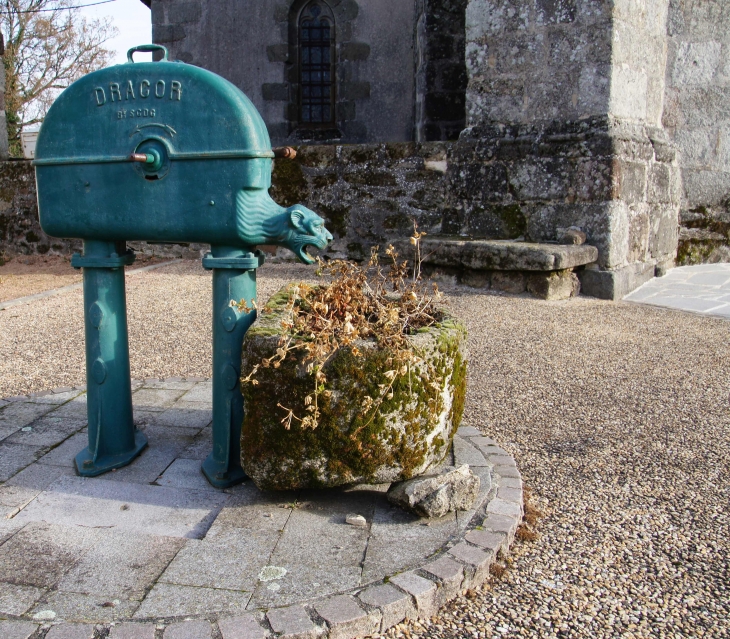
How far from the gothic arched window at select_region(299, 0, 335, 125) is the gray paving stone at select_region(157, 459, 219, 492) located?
9.69 metres

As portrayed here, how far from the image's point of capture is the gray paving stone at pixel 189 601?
1.95 m

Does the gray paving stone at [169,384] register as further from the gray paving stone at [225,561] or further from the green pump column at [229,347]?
the gray paving stone at [225,561]

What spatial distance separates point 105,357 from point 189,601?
3.88 ft

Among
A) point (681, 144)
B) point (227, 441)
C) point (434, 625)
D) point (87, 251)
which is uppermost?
point (681, 144)

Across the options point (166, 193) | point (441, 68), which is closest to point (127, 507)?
point (166, 193)

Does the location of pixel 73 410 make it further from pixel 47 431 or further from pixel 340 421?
pixel 340 421

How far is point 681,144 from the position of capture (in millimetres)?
8453

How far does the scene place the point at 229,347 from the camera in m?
2.68

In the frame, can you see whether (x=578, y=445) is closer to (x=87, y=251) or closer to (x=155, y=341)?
(x=87, y=251)

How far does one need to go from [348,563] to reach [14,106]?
74.4ft

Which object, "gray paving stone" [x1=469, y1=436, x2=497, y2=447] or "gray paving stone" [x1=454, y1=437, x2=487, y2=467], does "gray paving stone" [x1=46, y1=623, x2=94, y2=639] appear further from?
"gray paving stone" [x1=469, y1=436, x2=497, y2=447]

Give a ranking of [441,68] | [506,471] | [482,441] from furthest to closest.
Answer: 1. [441,68]
2. [482,441]
3. [506,471]

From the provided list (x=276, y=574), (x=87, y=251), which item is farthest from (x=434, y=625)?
(x=87, y=251)

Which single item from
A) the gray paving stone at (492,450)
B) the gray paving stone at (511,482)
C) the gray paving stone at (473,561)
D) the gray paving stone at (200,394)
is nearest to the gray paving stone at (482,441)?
the gray paving stone at (492,450)
